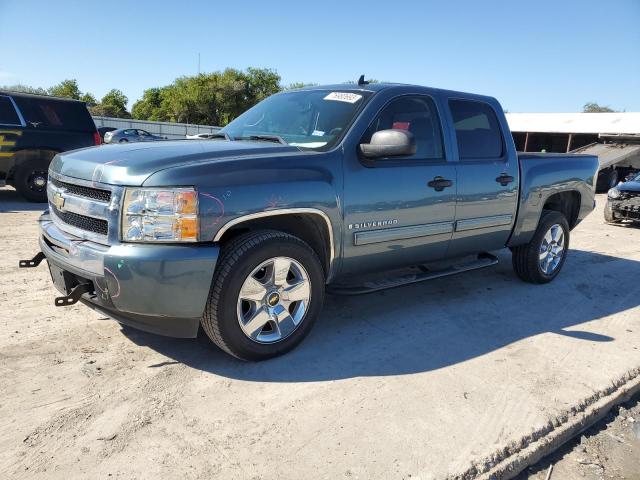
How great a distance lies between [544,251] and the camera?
18.0 feet

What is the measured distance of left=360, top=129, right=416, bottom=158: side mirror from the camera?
11.3 ft

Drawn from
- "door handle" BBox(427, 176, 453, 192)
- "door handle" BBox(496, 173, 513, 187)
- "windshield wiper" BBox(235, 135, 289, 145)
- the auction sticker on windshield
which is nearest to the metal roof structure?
"door handle" BBox(496, 173, 513, 187)

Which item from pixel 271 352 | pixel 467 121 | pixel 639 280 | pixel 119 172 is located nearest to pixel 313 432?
pixel 271 352

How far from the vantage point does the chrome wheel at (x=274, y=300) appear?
125 inches

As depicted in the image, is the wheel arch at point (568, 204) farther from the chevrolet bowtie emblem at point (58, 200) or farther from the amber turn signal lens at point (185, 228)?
the chevrolet bowtie emblem at point (58, 200)

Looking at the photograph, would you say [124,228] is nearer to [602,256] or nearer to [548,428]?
[548,428]

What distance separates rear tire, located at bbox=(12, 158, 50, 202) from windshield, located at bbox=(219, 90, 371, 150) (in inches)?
256

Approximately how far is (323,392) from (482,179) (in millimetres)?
2510

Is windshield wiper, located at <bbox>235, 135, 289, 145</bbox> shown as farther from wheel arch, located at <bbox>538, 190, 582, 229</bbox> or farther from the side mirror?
wheel arch, located at <bbox>538, 190, 582, 229</bbox>

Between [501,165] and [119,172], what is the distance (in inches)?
133

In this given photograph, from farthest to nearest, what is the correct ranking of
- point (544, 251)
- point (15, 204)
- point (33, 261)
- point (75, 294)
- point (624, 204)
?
1. point (624, 204)
2. point (15, 204)
3. point (544, 251)
4. point (33, 261)
5. point (75, 294)

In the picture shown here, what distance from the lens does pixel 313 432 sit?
8.57 feet

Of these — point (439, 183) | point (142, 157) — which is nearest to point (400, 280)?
point (439, 183)

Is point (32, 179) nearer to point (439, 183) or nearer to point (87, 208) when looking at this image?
point (87, 208)
